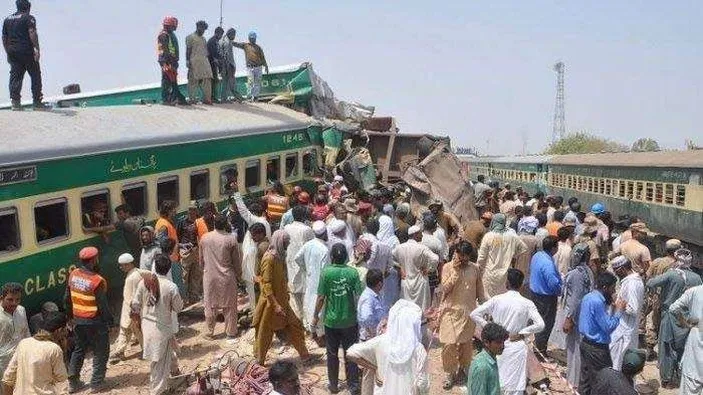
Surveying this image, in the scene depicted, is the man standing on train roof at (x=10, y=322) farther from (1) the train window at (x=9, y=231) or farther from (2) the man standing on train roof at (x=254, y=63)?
(2) the man standing on train roof at (x=254, y=63)

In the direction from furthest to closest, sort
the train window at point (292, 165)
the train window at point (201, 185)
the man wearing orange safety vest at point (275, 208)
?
the train window at point (292, 165)
the train window at point (201, 185)
the man wearing orange safety vest at point (275, 208)

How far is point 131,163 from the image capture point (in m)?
9.53

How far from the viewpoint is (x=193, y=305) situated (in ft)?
34.0

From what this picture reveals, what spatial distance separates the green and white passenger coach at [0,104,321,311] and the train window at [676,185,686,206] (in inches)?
369

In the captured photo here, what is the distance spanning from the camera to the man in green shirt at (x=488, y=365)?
505 centimetres

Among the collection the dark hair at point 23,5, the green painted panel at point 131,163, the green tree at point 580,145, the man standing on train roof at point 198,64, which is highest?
the dark hair at point 23,5

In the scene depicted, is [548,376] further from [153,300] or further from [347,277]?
[153,300]

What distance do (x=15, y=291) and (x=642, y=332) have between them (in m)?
7.33

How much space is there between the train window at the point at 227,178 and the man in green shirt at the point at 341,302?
5.42 metres

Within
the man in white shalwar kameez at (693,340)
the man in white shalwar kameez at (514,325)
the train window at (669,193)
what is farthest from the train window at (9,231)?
the train window at (669,193)

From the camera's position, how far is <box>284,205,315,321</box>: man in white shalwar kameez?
8.75 metres

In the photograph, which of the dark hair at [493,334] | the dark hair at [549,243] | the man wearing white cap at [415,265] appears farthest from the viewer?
the man wearing white cap at [415,265]

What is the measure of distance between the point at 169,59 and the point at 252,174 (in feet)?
8.77

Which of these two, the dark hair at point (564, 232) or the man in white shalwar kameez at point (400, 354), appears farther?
the dark hair at point (564, 232)
